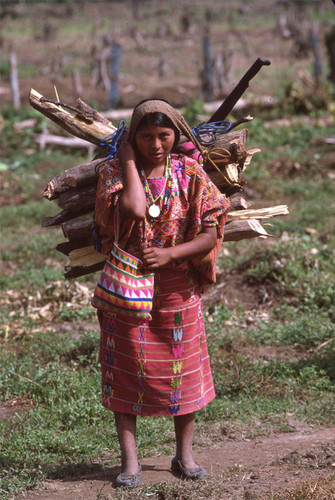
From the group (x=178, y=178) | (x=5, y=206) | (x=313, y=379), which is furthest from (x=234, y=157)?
(x=5, y=206)

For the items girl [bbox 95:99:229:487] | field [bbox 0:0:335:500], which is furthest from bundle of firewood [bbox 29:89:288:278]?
Answer: field [bbox 0:0:335:500]

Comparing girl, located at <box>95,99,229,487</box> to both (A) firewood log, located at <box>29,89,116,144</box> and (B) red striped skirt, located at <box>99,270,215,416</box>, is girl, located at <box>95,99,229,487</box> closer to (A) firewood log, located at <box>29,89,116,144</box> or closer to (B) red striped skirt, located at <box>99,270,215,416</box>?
(B) red striped skirt, located at <box>99,270,215,416</box>

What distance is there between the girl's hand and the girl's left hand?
0.40m

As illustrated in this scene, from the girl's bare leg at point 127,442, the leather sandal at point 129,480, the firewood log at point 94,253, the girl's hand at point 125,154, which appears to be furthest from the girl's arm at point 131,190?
the leather sandal at point 129,480

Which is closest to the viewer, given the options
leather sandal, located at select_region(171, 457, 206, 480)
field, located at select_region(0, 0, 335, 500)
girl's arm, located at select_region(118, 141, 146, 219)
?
girl's arm, located at select_region(118, 141, 146, 219)

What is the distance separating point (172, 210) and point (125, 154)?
328 millimetres

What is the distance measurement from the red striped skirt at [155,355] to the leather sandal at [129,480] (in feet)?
1.01

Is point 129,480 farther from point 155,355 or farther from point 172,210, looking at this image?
point 172,210

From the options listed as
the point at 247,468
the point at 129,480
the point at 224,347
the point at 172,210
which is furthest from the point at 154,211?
the point at 224,347

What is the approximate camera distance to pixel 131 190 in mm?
3170

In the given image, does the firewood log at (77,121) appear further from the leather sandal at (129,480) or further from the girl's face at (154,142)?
the leather sandal at (129,480)

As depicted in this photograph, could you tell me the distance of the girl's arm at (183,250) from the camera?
3211mm

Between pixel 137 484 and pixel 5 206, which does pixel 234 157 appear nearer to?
pixel 137 484

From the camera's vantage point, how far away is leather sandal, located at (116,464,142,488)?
3.38 metres
